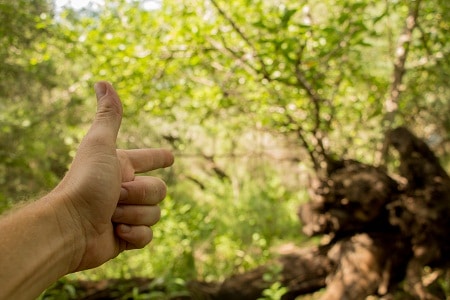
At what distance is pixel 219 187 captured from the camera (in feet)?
31.1

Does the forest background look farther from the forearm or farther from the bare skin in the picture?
the forearm

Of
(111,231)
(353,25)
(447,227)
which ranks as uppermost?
(353,25)

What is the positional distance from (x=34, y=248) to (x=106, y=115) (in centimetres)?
56

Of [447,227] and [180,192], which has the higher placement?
[447,227]

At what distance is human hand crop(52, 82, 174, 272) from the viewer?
1.41 m

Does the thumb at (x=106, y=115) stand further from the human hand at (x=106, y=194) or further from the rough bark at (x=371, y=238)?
the rough bark at (x=371, y=238)

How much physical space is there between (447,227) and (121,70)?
379cm

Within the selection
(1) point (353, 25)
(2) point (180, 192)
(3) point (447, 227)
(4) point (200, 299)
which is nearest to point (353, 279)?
(3) point (447, 227)

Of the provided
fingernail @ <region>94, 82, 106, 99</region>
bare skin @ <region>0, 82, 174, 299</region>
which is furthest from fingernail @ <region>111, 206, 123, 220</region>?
fingernail @ <region>94, 82, 106, 99</region>

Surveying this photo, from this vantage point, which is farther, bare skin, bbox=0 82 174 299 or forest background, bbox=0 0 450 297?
forest background, bbox=0 0 450 297

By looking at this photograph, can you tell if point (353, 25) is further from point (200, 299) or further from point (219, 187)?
point (219, 187)

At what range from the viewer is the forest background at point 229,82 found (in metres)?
4.35

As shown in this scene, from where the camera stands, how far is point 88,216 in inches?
56.7

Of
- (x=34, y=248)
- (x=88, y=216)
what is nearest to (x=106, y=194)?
(x=88, y=216)
